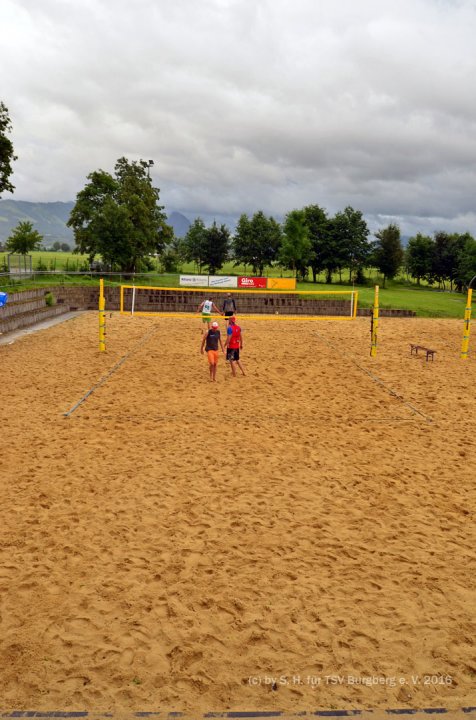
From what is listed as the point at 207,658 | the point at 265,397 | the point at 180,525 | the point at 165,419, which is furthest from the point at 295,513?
the point at 265,397

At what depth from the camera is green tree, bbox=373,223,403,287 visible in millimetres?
58281

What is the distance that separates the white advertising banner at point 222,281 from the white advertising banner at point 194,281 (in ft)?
1.32

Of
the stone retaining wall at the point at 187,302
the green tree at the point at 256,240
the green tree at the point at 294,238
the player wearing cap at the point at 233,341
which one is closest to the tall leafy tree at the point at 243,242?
the green tree at the point at 256,240

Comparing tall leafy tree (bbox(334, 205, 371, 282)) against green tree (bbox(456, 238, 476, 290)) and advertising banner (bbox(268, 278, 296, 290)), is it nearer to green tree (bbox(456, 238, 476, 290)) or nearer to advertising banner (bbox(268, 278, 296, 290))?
green tree (bbox(456, 238, 476, 290))

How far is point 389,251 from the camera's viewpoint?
191 feet

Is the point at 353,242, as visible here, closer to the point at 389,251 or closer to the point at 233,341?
the point at 389,251

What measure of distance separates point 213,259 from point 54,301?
2976cm

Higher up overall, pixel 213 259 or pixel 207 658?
pixel 213 259

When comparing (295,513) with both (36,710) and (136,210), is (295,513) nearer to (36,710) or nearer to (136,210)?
(36,710)

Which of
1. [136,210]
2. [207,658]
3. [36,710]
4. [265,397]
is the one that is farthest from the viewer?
[136,210]

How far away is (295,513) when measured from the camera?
21.5ft

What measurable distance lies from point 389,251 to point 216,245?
67.8 feet

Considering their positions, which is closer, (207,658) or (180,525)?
(207,658)

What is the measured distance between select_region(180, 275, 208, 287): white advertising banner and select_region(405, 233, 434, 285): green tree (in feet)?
115
